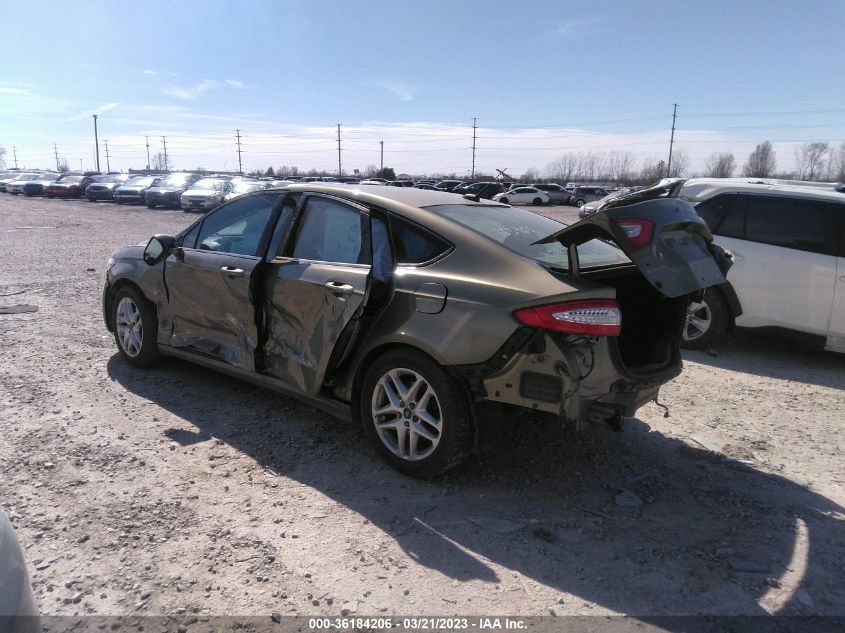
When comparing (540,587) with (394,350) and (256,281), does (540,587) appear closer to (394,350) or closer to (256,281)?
(394,350)

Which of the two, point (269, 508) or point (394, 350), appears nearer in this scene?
point (269, 508)

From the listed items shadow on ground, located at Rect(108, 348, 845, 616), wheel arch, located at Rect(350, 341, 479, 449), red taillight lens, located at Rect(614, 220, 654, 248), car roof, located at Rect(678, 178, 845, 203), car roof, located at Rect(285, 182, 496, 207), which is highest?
car roof, located at Rect(678, 178, 845, 203)

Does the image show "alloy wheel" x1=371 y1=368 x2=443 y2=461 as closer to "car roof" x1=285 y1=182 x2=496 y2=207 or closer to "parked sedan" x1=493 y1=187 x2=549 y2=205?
"car roof" x1=285 y1=182 x2=496 y2=207

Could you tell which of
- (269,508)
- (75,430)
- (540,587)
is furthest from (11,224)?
(540,587)

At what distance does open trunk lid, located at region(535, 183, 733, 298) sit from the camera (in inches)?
122

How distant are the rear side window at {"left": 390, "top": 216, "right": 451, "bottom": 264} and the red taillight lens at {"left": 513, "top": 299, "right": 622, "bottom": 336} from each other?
73 cm

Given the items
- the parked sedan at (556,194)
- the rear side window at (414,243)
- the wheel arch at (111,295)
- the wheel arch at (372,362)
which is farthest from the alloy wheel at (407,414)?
the parked sedan at (556,194)

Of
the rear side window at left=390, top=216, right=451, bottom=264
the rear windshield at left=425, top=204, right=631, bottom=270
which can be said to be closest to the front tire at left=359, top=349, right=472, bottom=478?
the rear side window at left=390, top=216, right=451, bottom=264

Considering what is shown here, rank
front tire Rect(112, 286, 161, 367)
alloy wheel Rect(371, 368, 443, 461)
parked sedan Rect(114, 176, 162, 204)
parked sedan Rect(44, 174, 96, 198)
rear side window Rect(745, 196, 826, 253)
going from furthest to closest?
parked sedan Rect(44, 174, 96, 198) → parked sedan Rect(114, 176, 162, 204) → rear side window Rect(745, 196, 826, 253) → front tire Rect(112, 286, 161, 367) → alloy wheel Rect(371, 368, 443, 461)

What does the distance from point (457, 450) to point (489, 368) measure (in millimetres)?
510

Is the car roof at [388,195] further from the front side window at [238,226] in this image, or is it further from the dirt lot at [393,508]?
the dirt lot at [393,508]

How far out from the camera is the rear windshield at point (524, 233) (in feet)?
11.8

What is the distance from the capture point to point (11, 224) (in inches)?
798

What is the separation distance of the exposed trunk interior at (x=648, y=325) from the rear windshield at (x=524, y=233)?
0.21 m
